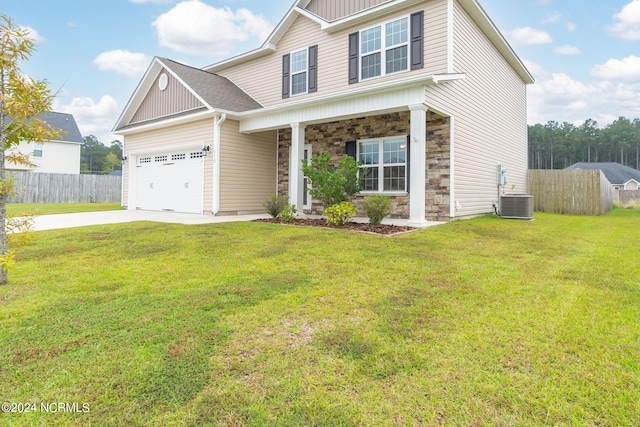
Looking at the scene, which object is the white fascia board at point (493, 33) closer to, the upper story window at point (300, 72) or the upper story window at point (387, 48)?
the upper story window at point (387, 48)

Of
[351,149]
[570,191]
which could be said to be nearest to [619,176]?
[570,191]

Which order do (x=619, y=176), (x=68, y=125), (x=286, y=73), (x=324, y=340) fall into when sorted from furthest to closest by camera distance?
(x=619, y=176), (x=68, y=125), (x=286, y=73), (x=324, y=340)

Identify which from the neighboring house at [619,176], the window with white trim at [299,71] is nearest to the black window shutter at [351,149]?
the window with white trim at [299,71]

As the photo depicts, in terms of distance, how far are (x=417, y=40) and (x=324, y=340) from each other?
8852 millimetres

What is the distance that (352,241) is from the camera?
18.1ft

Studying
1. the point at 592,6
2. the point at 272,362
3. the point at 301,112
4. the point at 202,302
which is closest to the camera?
the point at 272,362

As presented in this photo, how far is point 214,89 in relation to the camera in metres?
11.6

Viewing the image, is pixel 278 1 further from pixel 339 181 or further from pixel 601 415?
pixel 601 415

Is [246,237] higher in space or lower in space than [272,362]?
higher

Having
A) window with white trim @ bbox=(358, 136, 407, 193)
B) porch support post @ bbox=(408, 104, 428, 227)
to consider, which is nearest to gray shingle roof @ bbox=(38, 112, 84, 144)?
window with white trim @ bbox=(358, 136, 407, 193)

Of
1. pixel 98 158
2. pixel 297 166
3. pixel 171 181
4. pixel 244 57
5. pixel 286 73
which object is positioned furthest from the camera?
pixel 98 158

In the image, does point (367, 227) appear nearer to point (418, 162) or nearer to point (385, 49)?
point (418, 162)

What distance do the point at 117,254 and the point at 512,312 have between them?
481 cm

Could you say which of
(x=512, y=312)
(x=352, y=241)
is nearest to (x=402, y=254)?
(x=352, y=241)
